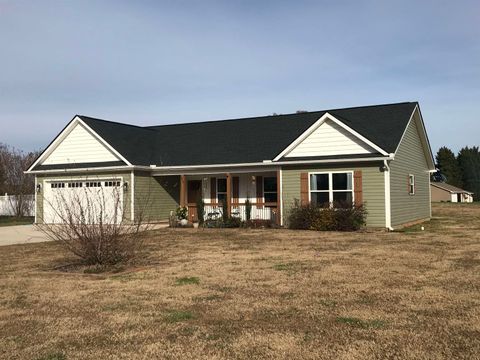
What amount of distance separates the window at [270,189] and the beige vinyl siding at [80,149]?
7.16 m

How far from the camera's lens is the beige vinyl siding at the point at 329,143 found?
1898 cm

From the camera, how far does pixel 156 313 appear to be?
6.47 meters

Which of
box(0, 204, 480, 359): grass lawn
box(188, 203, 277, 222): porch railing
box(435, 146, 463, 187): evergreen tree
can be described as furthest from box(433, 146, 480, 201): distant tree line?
box(0, 204, 480, 359): grass lawn

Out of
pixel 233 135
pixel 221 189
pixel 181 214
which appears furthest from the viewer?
pixel 233 135

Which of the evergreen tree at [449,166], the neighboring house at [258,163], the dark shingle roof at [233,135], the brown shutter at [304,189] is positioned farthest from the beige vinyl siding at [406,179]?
the evergreen tree at [449,166]

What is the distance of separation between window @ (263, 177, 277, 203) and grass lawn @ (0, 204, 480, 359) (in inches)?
415

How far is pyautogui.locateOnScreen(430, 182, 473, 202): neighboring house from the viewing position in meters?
75.4

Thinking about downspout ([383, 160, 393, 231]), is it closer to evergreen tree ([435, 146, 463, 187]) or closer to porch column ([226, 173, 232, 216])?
porch column ([226, 173, 232, 216])

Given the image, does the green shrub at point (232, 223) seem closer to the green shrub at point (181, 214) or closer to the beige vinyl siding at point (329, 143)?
the green shrub at point (181, 214)

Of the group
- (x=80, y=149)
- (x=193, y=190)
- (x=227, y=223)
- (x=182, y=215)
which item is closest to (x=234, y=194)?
(x=193, y=190)

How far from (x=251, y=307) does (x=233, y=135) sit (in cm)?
1862

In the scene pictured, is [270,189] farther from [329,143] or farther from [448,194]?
[448,194]

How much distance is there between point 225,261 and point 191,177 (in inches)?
551

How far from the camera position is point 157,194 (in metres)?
24.2
